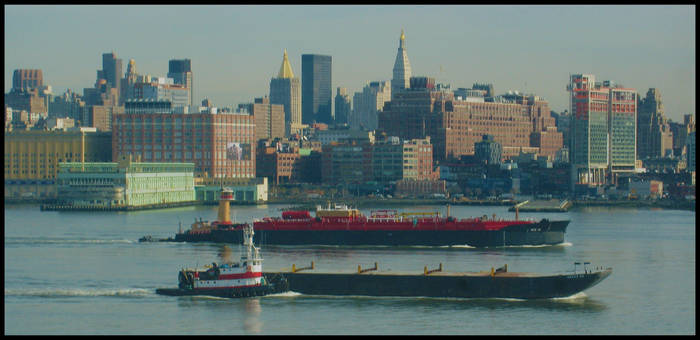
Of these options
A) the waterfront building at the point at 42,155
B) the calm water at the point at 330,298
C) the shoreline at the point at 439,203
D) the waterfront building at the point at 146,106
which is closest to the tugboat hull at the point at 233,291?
the calm water at the point at 330,298

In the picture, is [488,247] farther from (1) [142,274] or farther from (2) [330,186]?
(2) [330,186]

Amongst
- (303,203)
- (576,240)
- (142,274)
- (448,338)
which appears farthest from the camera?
(303,203)

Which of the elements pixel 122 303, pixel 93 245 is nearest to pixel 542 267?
pixel 122 303

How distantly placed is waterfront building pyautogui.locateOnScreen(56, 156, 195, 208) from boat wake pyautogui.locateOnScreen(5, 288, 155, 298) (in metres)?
86.3

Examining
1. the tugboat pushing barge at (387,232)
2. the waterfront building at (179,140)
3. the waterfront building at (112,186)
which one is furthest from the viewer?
the waterfront building at (179,140)

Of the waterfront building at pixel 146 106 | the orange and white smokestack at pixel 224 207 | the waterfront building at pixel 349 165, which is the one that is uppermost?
the waterfront building at pixel 146 106

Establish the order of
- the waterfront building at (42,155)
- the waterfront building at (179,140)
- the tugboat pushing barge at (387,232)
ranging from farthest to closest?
the waterfront building at (179,140)
the waterfront building at (42,155)
the tugboat pushing barge at (387,232)

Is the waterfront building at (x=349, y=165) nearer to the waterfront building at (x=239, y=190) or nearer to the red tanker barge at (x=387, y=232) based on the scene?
the waterfront building at (x=239, y=190)

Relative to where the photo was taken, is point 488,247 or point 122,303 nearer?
point 122,303

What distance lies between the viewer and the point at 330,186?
193750 millimetres

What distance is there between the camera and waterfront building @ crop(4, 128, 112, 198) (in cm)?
17988

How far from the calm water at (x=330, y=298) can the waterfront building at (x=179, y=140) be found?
94643 millimetres

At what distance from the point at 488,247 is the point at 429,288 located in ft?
85.6

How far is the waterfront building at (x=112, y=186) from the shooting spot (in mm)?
147000
